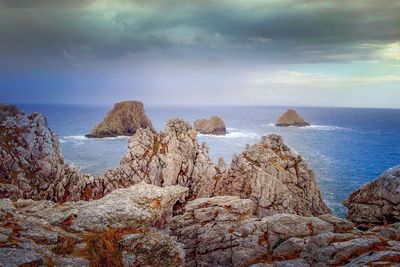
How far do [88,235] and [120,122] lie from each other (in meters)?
169

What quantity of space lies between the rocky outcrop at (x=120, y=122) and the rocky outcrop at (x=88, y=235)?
154285mm

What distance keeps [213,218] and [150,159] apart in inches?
1343

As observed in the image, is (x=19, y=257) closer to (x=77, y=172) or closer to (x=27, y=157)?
(x=27, y=157)

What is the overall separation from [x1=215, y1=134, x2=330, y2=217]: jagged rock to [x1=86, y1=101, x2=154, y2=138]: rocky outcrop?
131m

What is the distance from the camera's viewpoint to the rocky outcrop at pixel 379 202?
28109mm

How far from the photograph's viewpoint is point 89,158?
11450cm

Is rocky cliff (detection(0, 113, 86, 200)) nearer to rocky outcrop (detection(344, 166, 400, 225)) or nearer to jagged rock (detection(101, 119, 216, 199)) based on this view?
jagged rock (detection(101, 119, 216, 199))

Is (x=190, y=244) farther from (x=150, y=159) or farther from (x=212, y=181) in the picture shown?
(x=150, y=159)

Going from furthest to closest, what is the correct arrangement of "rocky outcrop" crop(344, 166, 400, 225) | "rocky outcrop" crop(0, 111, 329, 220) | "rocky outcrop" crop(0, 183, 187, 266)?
"rocky outcrop" crop(0, 111, 329, 220)
"rocky outcrop" crop(344, 166, 400, 225)
"rocky outcrop" crop(0, 183, 187, 266)

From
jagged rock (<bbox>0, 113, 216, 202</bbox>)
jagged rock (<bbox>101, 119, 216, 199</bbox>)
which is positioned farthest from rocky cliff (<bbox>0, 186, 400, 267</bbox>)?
jagged rock (<bbox>101, 119, 216, 199</bbox>)

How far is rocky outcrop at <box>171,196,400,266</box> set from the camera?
823 inches

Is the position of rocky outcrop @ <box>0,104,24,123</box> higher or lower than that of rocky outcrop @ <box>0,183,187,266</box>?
higher

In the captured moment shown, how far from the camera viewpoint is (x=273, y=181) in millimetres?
50938

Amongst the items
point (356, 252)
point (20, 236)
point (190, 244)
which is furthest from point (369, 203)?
point (20, 236)
